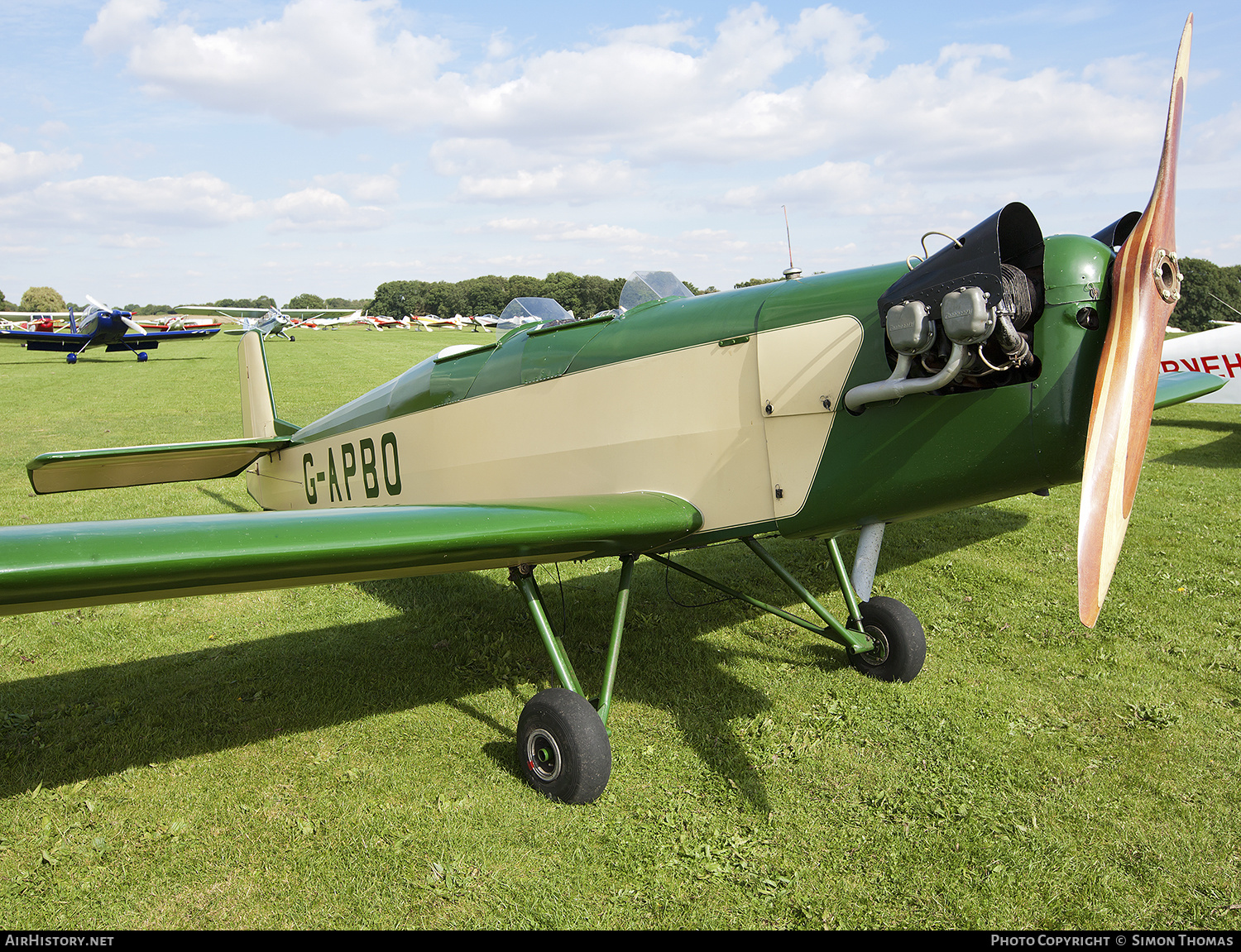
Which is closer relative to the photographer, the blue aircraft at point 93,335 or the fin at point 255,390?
the fin at point 255,390

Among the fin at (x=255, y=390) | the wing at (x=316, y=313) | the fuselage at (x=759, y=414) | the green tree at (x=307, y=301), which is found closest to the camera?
the fuselage at (x=759, y=414)

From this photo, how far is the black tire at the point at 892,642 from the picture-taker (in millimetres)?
4328

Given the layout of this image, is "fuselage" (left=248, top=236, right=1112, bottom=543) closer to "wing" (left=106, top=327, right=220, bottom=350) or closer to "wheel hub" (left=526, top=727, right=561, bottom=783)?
"wheel hub" (left=526, top=727, right=561, bottom=783)

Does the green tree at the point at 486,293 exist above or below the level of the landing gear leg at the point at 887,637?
above

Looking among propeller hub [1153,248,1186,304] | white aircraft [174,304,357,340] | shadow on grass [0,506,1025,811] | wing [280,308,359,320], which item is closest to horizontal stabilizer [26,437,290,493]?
shadow on grass [0,506,1025,811]

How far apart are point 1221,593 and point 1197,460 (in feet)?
19.4

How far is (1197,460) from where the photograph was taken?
10.3m

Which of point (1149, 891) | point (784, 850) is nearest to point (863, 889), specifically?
point (784, 850)

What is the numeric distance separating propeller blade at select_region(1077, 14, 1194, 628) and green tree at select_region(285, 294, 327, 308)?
13186cm

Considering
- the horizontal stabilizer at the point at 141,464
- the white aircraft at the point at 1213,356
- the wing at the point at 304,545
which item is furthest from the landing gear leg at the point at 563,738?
the white aircraft at the point at 1213,356

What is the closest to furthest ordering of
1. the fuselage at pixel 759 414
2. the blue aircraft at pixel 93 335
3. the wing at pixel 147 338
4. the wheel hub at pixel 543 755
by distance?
the fuselage at pixel 759 414, the wheel hub at pixel 543 755, the blue aircraft at pixel 93 335, the wing at pixel 147 338

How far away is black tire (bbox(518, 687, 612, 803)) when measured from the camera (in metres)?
3.31

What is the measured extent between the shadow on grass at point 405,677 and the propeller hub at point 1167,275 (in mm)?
2526

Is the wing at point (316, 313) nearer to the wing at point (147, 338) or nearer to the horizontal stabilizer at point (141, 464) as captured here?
the wing at point (147, 338)
